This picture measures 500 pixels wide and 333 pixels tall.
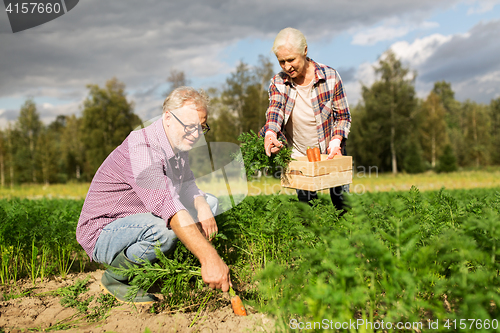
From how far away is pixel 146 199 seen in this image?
221 centimetres

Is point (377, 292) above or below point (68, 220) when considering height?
below

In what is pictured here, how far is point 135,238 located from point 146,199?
1.66 feet

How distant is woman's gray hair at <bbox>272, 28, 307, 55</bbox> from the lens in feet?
9.93

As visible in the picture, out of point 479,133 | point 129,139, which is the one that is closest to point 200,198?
point 129,139

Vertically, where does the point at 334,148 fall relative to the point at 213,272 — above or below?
above

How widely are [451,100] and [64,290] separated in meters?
73.8

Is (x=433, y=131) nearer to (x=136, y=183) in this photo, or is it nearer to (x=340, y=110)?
(x=340, y=110)

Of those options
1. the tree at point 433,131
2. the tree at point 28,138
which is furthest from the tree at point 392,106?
the tree at point 28,138

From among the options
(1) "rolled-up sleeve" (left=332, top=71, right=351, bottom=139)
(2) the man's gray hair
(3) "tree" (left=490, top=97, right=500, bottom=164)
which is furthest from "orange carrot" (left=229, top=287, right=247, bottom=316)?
(3) "tree" (left=490, top=97, right=500, bottom=164)

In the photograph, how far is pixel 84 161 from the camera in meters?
37.2

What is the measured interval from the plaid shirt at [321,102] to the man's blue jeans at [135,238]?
1.54 meters

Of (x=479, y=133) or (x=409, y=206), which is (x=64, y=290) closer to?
(x=409, y=206)

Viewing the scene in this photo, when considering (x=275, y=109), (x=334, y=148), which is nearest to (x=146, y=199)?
(x=275, y=109)

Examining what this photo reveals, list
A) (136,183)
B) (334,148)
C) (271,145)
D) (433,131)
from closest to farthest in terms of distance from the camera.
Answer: (136,183) → (271,145) → (334,148) → (433,131)
